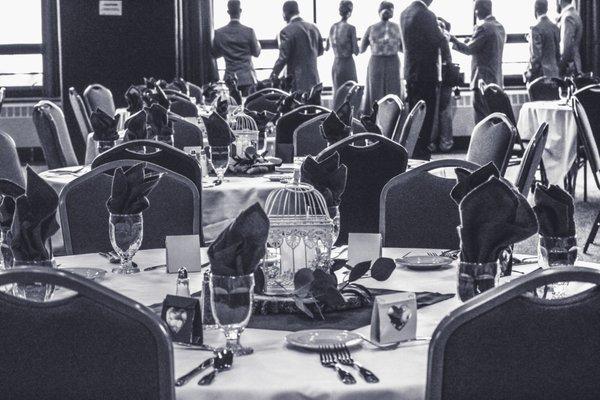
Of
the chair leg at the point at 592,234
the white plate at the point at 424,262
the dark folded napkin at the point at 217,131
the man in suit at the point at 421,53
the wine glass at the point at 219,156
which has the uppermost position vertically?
the man in suit at the point at 421,53

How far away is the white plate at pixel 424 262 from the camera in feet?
7.79

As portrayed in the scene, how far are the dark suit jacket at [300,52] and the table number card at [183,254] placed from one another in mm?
7347

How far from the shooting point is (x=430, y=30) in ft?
29.0

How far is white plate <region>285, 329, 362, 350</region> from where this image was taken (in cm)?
171

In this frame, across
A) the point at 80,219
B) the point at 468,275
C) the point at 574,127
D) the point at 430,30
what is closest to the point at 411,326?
the point at 468,275

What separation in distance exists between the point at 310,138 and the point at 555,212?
3.22m

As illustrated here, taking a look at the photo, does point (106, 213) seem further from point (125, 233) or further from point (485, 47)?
point (485, 47)

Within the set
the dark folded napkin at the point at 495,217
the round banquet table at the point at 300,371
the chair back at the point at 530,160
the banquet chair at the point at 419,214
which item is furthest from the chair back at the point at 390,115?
the dark folded napkin at the point at 495,217

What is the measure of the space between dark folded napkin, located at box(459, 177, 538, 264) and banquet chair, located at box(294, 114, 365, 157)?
3.38 m

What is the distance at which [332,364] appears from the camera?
161 centimetres

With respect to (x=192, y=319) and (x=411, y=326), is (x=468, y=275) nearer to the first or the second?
(x=411, y=326)

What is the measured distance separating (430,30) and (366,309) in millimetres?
7129

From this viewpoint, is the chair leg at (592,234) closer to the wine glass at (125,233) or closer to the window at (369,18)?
the wine glass at (125,233)

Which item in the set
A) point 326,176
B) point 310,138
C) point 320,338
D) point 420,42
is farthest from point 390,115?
point 320,338
